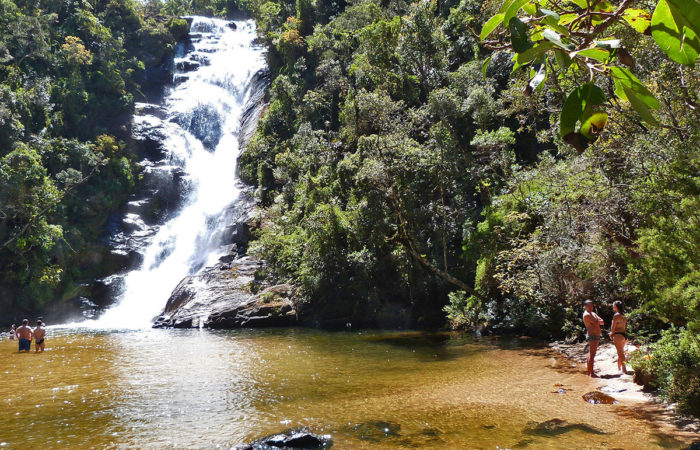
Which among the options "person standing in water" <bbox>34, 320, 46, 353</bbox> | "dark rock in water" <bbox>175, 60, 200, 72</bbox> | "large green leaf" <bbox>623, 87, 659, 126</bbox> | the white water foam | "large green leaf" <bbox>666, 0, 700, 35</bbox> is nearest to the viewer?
"large green leaf" <bbox>666, 0, 700, 35</bbox>

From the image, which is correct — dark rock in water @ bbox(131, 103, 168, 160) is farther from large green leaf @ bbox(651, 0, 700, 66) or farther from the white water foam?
large green leaf @ bbox(651, 0, 700, 66)

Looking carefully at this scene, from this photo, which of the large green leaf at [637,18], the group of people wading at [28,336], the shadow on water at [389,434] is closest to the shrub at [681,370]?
the shadow on water at [389,434]

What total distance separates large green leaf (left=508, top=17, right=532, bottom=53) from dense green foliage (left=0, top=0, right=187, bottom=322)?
31.1m

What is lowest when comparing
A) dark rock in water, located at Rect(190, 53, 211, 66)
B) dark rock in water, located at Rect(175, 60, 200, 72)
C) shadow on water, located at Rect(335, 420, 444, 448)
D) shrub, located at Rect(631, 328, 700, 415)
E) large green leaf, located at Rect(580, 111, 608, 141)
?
shadow on water, located at Rect(335, 420, 444, 448)

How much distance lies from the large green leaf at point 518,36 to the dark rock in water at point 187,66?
4824 cm

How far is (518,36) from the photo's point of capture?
4.16ft

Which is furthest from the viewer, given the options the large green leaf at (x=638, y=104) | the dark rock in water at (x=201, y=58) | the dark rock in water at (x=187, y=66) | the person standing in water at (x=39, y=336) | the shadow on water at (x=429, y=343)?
the dark rock in water at (x=201, y=58)

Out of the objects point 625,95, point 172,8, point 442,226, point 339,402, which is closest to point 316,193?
point 442,226

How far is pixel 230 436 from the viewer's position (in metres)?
6.18

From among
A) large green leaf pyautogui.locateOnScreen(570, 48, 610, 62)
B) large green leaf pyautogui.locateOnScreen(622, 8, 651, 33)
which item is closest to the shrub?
large green leaf pyautogui.locateOnScreen(622, 8, 651, 33)

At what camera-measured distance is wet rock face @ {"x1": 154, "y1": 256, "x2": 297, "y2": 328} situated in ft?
66.2

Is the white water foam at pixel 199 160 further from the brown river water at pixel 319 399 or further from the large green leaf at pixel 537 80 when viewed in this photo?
the large green leaf at pixel 537 80

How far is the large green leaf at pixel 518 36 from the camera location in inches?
49.2

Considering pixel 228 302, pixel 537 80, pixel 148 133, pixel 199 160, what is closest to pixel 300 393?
pixel 537 80
